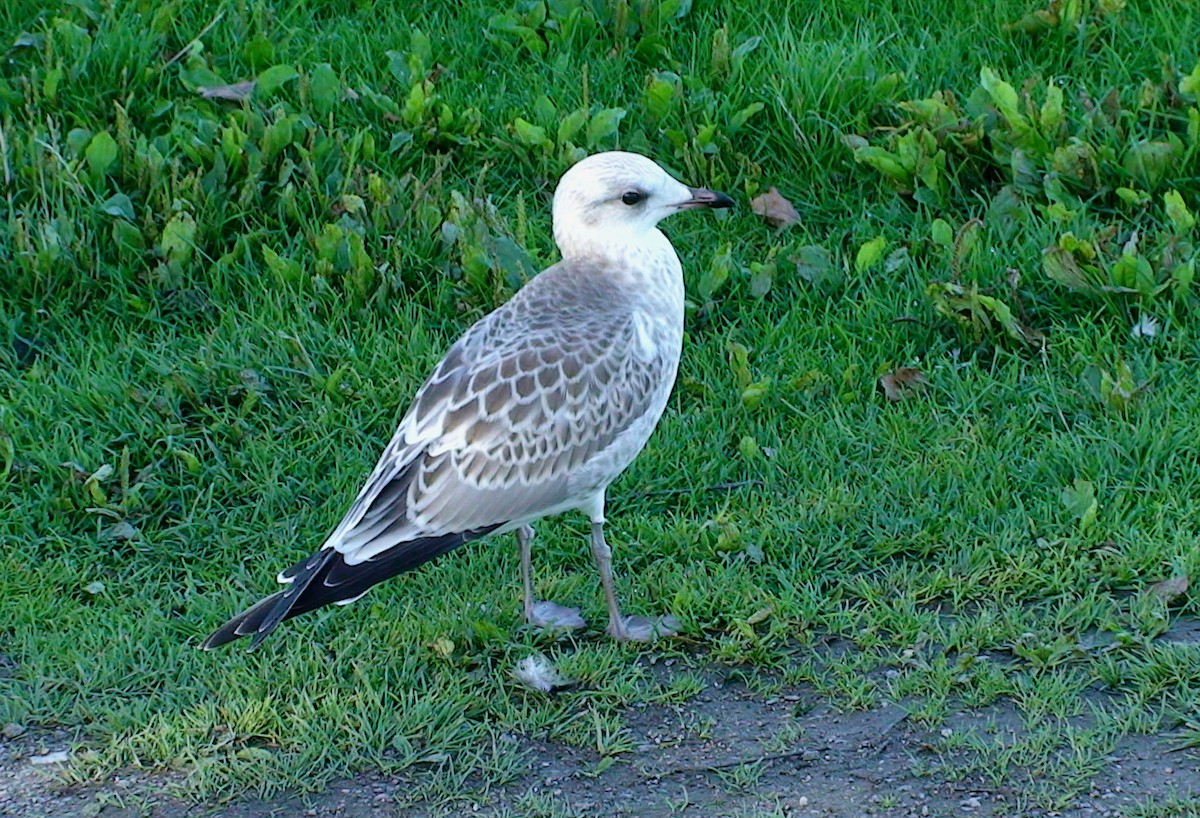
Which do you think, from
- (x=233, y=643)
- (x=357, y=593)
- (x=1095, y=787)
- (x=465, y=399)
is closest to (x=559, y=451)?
(x=465, y=399)

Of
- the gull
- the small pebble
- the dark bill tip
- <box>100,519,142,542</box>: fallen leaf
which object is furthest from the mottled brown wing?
<box>100,519,142,542</box>: fallen leaf

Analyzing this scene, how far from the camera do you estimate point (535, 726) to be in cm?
440

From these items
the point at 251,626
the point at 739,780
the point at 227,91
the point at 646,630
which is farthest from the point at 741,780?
the point at 227,91

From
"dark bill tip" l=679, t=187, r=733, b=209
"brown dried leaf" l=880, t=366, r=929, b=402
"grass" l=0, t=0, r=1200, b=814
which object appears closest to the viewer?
"grass" l=0, t=0, r=1200, b=814

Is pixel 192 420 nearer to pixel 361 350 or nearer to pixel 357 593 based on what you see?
pixel 361 350

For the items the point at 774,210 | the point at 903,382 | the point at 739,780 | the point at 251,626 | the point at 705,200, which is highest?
the point at 705,200

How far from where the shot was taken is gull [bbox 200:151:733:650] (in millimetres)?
4320

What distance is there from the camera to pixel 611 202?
476 cm

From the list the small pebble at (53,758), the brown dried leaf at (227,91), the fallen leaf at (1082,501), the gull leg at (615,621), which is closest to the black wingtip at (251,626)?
the small pebble at (53,758)

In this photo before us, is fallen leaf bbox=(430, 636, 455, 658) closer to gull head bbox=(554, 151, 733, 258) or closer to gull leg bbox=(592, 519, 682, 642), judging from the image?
gull leg bbox=(592, 519, 682, 642)

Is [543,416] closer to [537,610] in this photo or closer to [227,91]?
[537,610]

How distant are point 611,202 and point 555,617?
3.98 ft

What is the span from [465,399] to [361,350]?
1.29 metres

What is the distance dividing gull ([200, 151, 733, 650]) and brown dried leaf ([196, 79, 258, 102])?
2.12 metres
